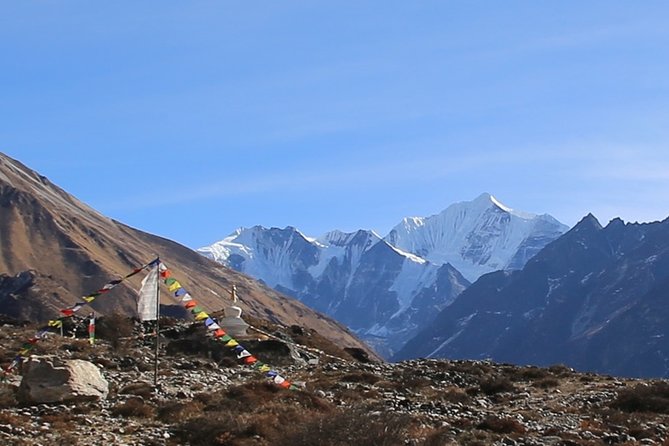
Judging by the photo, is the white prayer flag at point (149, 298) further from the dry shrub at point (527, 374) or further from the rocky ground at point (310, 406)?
the dry shrub at point (527, 374)

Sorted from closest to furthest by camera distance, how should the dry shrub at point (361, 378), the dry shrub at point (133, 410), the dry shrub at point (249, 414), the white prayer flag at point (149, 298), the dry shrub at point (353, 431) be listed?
1. the dry shrub at point (353, 431)
2. the dry shrub at point (249, 414)
3. the dry shrub at point (133, 410)
4. the white prayer flag at point (149, 298)
5. the dry shrub at point (361, 378)

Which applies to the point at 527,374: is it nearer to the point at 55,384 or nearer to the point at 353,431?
the point at 55,384

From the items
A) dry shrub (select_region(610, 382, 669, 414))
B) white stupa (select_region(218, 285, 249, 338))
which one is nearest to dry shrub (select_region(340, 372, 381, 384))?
white stupa (select_region(218, 285, 249, 338))

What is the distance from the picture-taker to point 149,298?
1258 inches

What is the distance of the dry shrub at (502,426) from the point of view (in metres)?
26.1

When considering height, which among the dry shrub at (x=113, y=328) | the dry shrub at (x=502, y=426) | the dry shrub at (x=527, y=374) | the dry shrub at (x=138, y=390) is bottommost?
the dry shrub at (x=502, y=426)

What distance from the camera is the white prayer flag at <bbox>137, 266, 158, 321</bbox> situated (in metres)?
31.6

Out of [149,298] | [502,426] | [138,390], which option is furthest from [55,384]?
[502,426]

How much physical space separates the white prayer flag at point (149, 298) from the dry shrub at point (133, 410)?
17.3 ft

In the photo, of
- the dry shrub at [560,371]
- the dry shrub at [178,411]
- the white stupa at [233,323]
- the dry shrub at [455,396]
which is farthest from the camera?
the white stupa at [233,323]

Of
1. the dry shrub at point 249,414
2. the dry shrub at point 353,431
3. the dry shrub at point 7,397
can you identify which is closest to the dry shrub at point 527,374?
the dry shrub at point 249,414

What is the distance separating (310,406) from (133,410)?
5.58m

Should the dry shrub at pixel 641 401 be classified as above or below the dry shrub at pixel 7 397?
above

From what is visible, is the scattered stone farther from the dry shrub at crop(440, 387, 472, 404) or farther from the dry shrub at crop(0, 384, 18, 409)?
the dry shrub at crop(440, 387, 472, 404)
